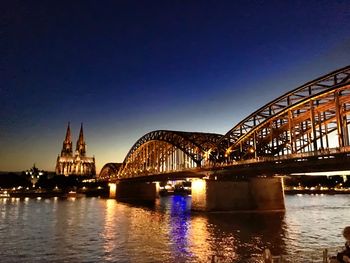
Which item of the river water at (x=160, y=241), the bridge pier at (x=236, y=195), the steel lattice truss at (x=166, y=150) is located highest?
the steel lattice truss at (x=166, y=150)

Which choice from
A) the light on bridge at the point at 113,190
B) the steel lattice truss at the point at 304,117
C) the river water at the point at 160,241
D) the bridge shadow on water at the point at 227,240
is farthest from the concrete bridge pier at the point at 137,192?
the bridge shadow on water at the point at 227,240

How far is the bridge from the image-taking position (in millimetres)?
49875

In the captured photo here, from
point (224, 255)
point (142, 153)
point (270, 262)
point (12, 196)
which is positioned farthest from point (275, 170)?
point (12, 196)

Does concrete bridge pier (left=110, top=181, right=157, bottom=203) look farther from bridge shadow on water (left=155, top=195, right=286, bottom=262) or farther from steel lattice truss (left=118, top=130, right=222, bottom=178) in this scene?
bridge shadow on water (left=155, top=195, right=286, bottom=262)

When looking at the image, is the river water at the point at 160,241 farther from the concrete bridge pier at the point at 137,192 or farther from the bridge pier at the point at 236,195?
the concrete bridge pier at the point at 137,192

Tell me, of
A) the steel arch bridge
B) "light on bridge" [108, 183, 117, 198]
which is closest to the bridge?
the steel arch bridge

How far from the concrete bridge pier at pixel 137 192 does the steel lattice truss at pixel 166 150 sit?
6902 millimetres

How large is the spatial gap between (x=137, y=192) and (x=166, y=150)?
93.0 feet

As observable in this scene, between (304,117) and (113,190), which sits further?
(113,190)

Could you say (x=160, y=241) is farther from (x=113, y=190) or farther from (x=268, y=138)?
(x=113, y=190)

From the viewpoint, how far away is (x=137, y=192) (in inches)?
5408

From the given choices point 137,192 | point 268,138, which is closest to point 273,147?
point 268,138

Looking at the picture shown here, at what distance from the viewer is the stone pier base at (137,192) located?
134625 mm

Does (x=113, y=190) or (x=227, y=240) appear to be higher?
(x=113, y=190)
